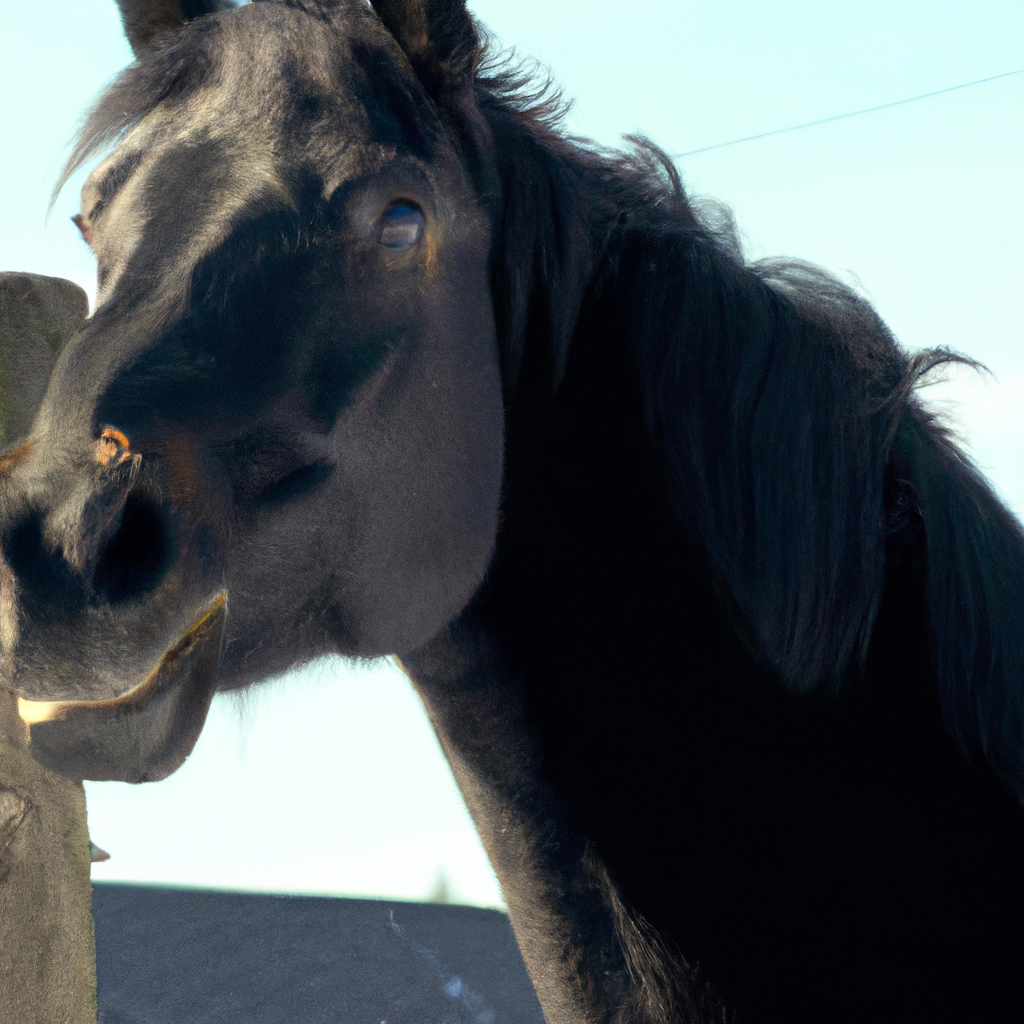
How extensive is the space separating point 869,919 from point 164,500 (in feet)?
4.05

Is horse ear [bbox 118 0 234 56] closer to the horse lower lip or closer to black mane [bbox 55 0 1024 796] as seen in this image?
black mane [bbox 55 0 1024 796]

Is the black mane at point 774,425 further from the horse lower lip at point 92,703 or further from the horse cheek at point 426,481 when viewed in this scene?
the horse lower lip at point 92,703

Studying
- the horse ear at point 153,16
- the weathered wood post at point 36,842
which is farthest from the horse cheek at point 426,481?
the weathered wood post at point 36,842

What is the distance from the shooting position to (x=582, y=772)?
5.75 feet

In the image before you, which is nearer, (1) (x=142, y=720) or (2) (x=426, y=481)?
(1) (x=142, y=720)

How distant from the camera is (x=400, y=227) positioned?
61.6 inches

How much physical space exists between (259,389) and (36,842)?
59.5 inches

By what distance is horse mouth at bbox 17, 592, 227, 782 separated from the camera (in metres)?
1.36

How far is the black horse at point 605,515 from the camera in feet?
4.97

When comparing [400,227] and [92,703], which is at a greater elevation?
[400,227]

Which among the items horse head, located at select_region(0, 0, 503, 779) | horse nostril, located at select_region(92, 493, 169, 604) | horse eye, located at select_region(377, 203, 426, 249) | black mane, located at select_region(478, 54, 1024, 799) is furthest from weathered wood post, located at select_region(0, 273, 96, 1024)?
black mane, located at select_region(478, 54, 1024, 799)

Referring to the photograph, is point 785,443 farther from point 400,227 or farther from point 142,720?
point 142,720

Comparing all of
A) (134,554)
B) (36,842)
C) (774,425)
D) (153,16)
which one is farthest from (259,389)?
(36,842)

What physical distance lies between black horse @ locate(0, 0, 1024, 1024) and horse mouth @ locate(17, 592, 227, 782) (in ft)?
0.05
